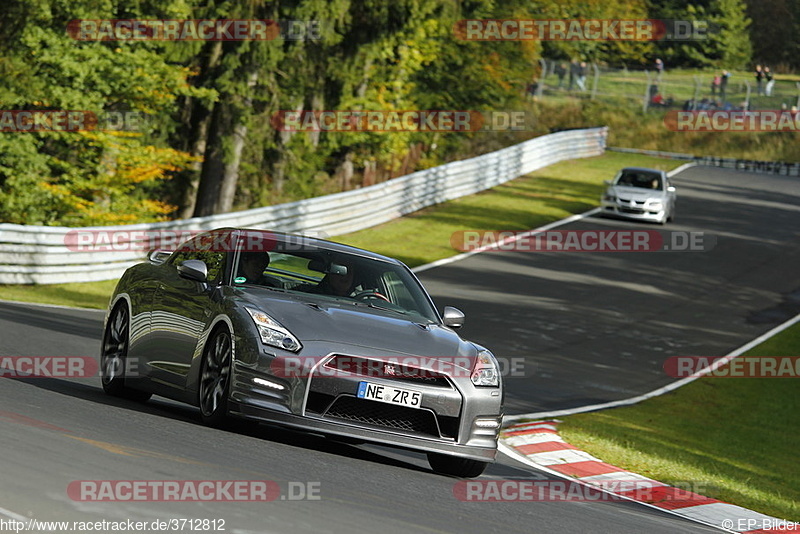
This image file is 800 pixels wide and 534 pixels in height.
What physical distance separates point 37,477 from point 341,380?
7.71 feet

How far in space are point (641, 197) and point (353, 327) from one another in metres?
29.4

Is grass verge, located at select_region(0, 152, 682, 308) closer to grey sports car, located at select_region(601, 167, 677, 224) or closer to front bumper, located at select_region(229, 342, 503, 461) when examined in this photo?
grey sports car, located at select_region(601, 167, 677, 224)

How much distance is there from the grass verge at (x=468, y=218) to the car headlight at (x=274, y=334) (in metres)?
12.5

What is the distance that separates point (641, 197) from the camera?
37125 mm

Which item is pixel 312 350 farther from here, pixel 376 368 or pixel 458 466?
pixel 458 466

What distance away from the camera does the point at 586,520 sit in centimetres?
812

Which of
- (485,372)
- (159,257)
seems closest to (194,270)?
(159,257)

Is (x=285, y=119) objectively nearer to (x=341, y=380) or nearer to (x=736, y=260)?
(x=736, y=260)

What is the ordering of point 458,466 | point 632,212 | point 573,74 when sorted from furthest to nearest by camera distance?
1. point 573,74
2. point 632,212
3. point 458,466

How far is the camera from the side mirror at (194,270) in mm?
9383

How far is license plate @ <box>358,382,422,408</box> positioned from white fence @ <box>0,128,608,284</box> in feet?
48.6

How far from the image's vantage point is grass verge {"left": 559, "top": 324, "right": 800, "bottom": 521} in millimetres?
11867

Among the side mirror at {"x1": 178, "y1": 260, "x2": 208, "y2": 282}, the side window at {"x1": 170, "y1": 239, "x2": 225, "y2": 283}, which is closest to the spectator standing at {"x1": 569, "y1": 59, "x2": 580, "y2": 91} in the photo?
the side window at {"x1": 170, "y1": 239, "x2": 225, "y2": 283}

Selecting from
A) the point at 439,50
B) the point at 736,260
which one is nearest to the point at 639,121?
the point at 439,50
